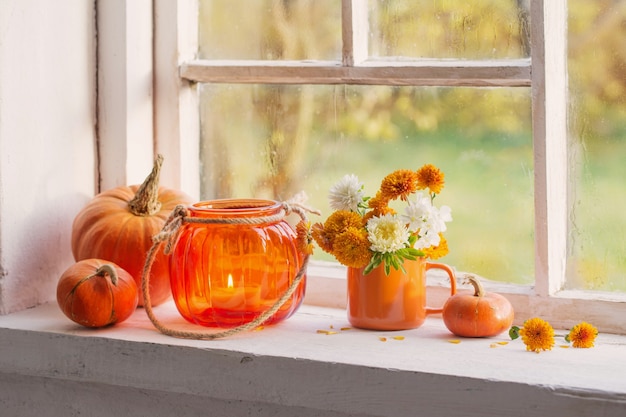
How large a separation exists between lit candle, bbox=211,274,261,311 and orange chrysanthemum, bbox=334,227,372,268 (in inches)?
5.3

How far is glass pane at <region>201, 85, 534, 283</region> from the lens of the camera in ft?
A: 4.31

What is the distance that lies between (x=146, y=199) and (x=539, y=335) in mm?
617

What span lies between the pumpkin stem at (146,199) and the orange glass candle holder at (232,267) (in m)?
0.11

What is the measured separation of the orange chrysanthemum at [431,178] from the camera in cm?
121

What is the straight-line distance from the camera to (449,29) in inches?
51.9

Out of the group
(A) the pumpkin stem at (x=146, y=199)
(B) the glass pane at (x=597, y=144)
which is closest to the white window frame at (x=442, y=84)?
(B) the glass pane at (x=597, y=144)

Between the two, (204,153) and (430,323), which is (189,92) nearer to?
(204,153)

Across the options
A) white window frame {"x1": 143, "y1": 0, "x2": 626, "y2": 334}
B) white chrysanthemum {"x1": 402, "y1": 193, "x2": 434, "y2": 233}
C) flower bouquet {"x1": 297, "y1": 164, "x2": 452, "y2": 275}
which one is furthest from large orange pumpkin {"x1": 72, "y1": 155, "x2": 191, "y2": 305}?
white chrysanthemum {"x1": 402, "y1": 193, "x2": 434, "y2": 233}

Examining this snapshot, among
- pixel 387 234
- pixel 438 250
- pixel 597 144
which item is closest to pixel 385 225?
pixel 387 234

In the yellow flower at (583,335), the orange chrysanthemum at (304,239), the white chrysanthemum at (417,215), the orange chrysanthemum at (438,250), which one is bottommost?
the yellow flower at (583,335)

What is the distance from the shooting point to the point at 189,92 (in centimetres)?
150

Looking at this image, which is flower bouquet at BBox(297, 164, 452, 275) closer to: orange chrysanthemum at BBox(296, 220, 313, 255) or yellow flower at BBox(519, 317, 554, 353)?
orange chrysanthemum at BBox(296, 220, 313, 255)

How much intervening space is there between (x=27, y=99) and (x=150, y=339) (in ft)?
1.37

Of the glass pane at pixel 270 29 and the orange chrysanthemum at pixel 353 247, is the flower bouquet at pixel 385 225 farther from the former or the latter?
the glass pane at pixel 270 29
